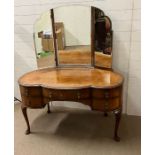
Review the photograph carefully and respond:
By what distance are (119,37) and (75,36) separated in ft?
1.50

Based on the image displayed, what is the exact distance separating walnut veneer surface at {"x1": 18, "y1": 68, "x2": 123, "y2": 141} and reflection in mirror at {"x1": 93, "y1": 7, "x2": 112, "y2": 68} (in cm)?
15

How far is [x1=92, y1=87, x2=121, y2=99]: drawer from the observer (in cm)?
173

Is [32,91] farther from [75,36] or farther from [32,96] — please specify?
[75,36]

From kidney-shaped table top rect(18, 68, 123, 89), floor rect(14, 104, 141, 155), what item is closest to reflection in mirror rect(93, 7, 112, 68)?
kidney-shaped table top rect(18, 68, 123, 89)

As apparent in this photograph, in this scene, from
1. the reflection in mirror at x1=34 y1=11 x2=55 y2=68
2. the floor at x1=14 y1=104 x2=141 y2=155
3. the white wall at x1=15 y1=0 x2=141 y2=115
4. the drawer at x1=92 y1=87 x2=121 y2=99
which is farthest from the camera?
the reflection in mirror at x1=34 y1=11 x2=55 y2=68

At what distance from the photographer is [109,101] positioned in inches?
69.8

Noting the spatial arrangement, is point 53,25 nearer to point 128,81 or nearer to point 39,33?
point 39,33

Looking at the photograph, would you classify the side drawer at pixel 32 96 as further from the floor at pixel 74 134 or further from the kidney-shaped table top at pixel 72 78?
the floor at pixel 74 134

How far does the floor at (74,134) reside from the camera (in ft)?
6.04

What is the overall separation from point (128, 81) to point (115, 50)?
1.25 ft

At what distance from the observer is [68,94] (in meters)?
1.78

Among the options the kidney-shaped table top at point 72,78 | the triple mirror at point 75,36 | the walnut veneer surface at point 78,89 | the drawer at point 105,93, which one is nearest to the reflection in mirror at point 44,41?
the triple mirror at point 75,36

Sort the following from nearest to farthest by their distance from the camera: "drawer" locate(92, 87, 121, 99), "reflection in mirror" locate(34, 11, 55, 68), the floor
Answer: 1. "drawer" locate(92, 87, 121, 99)
2. the floor
3. "reflection in mirror" locate(34, 11, 55, 68)

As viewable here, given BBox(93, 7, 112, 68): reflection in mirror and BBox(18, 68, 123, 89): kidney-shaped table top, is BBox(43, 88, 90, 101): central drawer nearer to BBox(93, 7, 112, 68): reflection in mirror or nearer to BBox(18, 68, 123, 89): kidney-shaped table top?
BBox(18, 68, 123, 89): kidney-shaped table top
